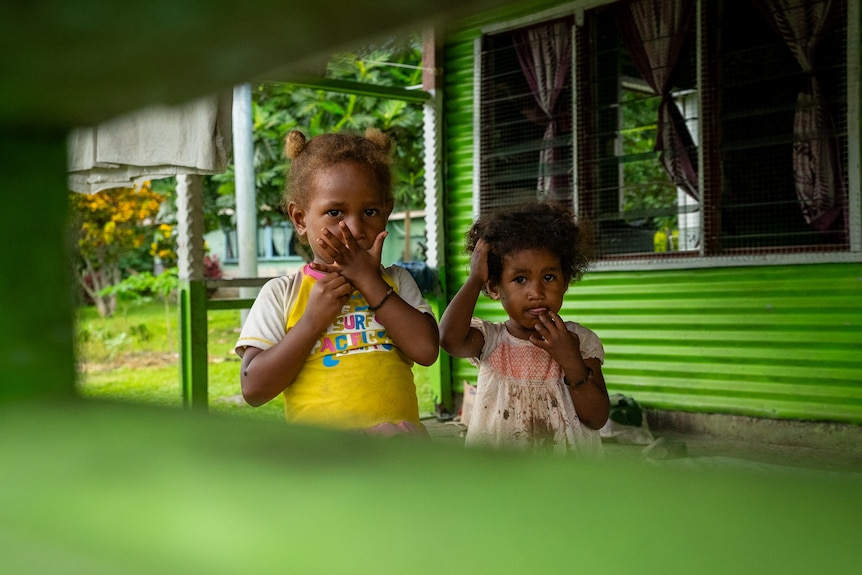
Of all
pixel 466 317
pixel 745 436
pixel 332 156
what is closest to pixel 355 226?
pixel 332 156

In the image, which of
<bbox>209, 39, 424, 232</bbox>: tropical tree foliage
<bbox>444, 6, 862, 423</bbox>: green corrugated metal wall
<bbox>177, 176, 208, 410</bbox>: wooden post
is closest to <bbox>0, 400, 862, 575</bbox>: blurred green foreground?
<bbox>177, 176, 208, 410</bbox>: wooden post

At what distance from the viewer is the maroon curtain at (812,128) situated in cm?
500

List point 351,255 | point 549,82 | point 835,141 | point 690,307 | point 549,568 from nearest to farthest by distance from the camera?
1. point 549,568
2. point 351,255
3. point 835,141
4. point 690,307
5. point 549,82

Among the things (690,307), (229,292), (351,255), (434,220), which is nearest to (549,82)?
(434,220)

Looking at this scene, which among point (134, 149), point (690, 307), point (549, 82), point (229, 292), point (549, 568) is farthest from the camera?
point (229, 292)

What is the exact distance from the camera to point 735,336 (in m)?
5.42

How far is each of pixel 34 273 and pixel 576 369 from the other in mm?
2081

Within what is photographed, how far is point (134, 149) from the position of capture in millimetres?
4035

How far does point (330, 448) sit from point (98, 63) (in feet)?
0.41

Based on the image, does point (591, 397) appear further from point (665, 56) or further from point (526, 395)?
point (665, 56)

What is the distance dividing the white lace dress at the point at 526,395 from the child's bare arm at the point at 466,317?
78 millimetres

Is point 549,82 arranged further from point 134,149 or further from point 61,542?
point 61,542

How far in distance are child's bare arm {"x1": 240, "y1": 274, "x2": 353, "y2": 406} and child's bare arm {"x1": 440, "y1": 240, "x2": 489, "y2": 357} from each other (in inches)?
27.4

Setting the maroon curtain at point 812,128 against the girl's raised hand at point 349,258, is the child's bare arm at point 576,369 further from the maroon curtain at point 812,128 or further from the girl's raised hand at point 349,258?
the maroon curtain at point 812,128
